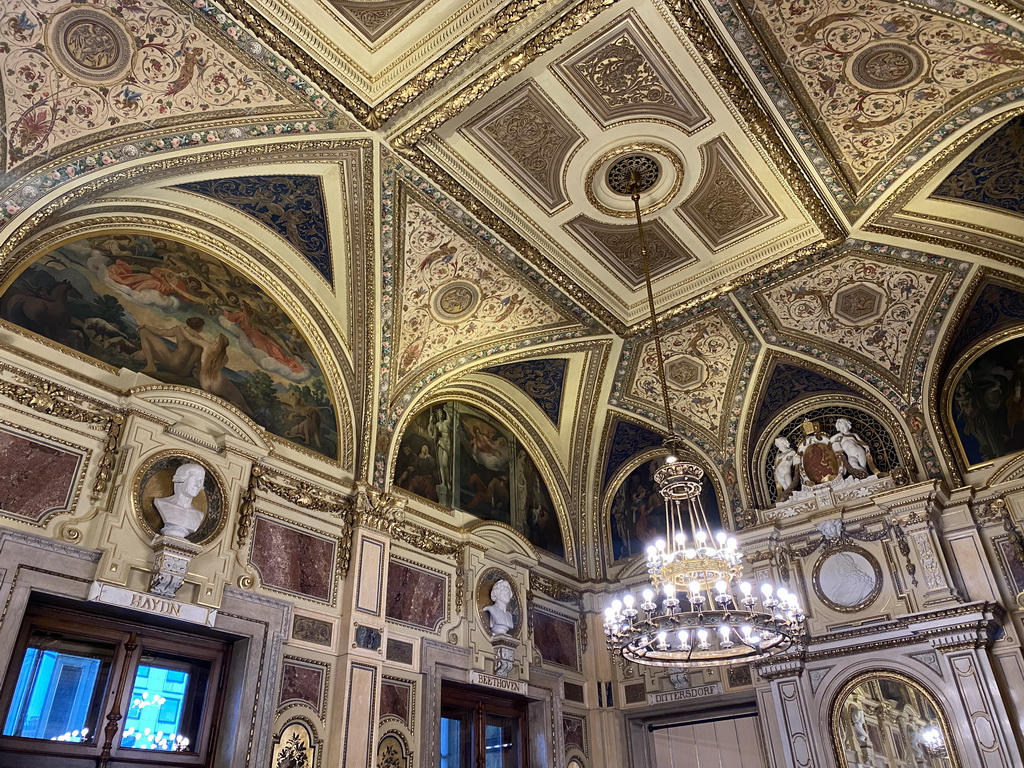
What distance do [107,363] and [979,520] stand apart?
410 inches

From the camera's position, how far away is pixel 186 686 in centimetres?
737

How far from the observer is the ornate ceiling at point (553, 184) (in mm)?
7125

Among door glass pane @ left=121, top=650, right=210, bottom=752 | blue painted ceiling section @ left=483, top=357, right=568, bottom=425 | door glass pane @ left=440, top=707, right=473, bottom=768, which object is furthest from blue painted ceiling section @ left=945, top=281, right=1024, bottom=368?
door glass pane @ left=121, top=650, right=210, bottom=752

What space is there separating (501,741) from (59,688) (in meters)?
5.65

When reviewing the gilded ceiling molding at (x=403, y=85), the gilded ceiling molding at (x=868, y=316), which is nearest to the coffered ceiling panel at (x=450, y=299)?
the gilded ceiling molding at (x=403, y=85)

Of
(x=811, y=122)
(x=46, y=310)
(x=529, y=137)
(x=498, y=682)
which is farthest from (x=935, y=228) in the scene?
(x=46, y=310)

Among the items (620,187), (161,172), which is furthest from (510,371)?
(161,172)

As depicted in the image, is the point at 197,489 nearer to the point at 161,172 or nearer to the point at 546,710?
the point at 161,172

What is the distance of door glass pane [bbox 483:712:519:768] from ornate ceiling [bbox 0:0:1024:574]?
3808 mm

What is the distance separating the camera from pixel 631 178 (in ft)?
29.9

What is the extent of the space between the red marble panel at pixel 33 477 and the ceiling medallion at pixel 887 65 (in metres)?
8.49

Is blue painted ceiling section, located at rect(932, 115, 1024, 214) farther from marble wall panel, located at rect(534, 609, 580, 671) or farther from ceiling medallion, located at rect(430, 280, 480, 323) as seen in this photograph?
marble wall panel, located at rect(534, 609, 580, 671)

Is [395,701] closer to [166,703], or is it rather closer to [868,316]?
[166,703]

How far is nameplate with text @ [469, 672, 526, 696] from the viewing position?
31.9ft
